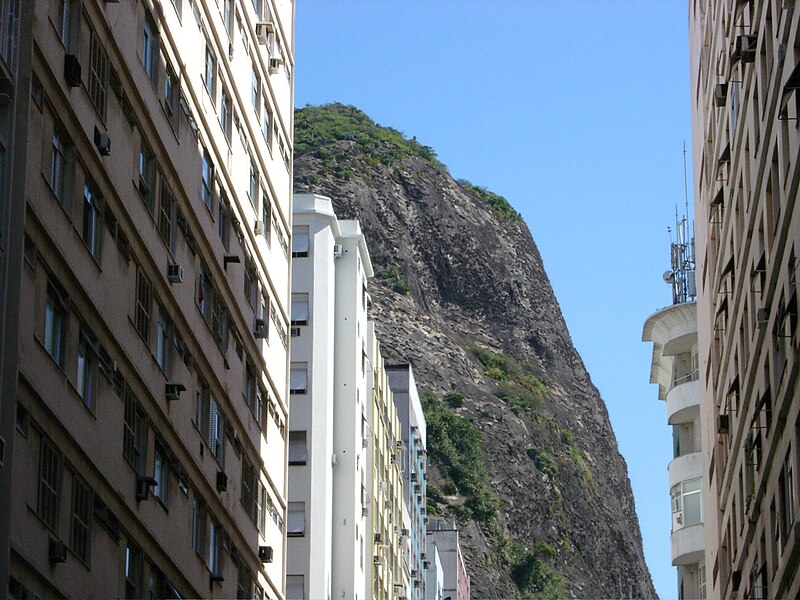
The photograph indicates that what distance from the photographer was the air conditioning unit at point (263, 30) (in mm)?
46594

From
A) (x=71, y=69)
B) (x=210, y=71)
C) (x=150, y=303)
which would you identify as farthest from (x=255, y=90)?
(x=71, y=69)

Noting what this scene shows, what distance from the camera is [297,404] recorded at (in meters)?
62.3

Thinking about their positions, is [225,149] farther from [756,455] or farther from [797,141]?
[797,141]

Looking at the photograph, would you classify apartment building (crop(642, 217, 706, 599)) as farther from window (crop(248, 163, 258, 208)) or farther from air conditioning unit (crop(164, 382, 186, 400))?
air conditioning unit (crop(164, 382, 186, 400))

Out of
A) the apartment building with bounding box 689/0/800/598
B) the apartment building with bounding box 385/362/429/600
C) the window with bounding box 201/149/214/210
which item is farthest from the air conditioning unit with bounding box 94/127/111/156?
the apartment building with bounding box 385/362/429/600

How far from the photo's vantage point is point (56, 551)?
27312 mm

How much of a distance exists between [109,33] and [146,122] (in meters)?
2.94

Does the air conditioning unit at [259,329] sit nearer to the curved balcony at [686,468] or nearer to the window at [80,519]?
the window at [80,519]

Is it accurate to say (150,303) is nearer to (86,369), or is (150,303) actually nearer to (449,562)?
(86,369)

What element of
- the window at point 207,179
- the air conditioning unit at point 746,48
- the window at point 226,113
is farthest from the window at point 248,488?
the air conditioning unit at point 746,48

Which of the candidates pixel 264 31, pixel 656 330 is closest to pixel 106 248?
pixel 264 31

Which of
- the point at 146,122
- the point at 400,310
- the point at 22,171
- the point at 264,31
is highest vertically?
the point at 400,310

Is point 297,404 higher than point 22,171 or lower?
higher

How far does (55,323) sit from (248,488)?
16.5m
